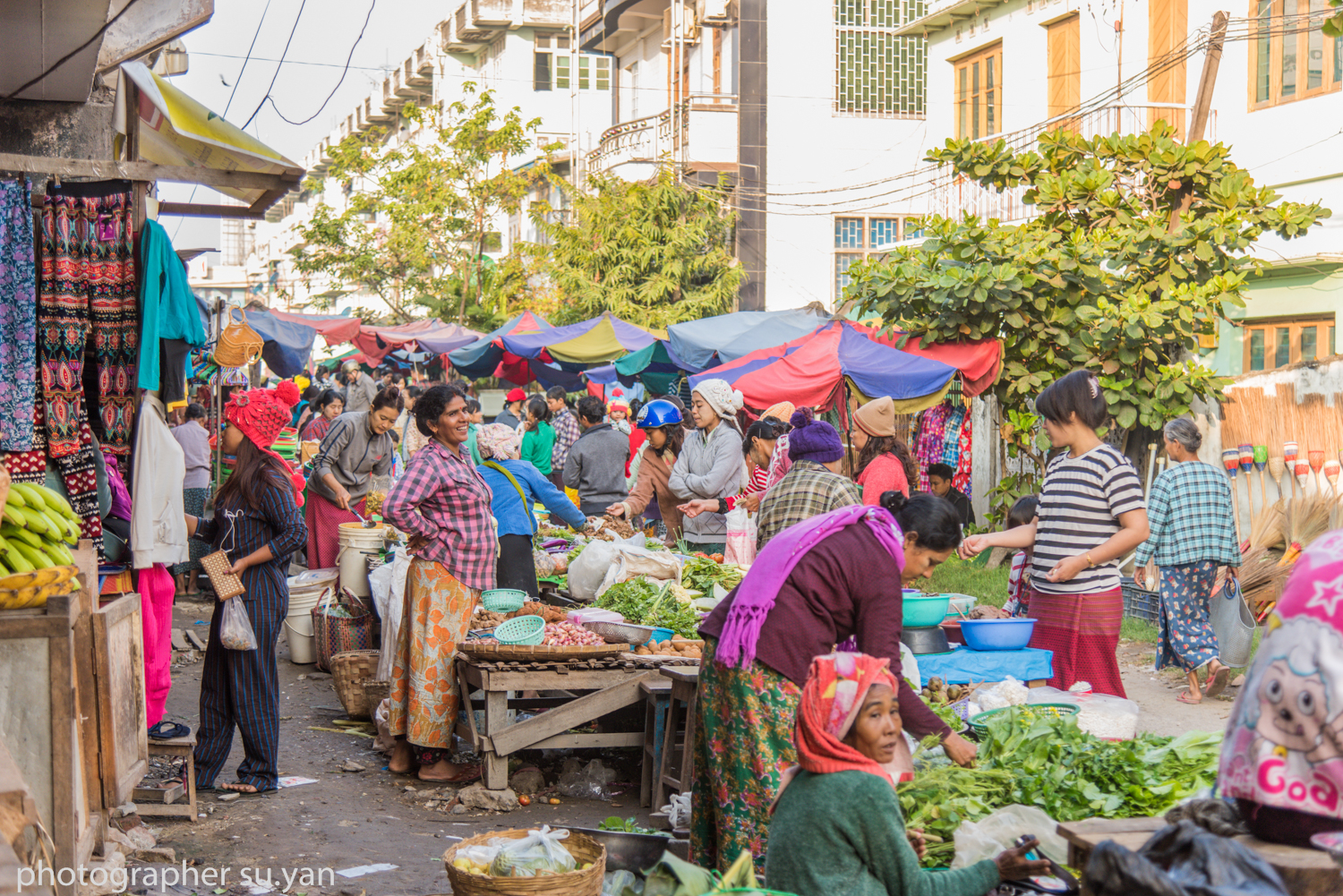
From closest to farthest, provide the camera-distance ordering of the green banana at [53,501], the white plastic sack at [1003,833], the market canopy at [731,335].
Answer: the white plastic sack at [1003,833] < the green banana at [53,501] < the market canopy at [731,335]

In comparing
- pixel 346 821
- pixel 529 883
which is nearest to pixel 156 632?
pixel 346 821

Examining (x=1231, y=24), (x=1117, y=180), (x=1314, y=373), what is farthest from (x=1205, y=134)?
(x=1314, y=373)

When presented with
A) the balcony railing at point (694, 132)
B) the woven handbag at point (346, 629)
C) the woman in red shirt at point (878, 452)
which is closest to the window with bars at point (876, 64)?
the balcony railing at point (694, 132)

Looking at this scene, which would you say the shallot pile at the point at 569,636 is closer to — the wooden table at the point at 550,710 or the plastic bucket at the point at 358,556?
the wooden table at the point at 550,710

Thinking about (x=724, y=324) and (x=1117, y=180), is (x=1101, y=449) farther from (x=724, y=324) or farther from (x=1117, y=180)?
(x=724, y=324)

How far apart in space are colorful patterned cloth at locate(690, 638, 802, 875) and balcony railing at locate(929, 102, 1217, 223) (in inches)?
409

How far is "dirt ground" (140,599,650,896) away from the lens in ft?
16.2

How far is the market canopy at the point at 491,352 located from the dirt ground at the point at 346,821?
33.9 ft

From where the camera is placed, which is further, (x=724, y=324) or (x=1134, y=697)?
(x=724, y=324)

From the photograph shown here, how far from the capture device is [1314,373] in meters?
10.2

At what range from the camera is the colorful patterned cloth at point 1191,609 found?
8.02 meters

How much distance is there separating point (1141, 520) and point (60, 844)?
4275mm

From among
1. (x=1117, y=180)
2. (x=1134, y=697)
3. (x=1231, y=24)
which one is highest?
(x=1231, y=24)

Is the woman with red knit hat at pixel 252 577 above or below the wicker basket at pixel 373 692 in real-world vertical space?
above
